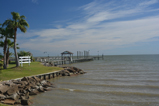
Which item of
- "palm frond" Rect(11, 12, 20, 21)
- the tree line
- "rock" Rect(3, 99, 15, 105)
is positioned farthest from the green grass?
"palm frond" Rect(11, 12, 20, 21)

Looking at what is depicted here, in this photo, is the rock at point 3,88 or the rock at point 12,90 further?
the rock at point 12,90

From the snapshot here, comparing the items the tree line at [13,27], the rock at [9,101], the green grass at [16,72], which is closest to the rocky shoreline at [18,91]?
the rock at [9,101]

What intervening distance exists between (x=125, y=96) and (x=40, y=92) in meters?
7.30

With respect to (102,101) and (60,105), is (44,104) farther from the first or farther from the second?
(102,101)

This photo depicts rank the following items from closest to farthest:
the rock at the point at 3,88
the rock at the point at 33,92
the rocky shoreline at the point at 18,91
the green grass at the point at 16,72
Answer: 1. the rocky shoreline at the point at 18,91
2. the rock at the point at 3,88
3. the rock at the point at 33,92
4. the green grass at the point at 16,72

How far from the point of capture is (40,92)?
41.2ft

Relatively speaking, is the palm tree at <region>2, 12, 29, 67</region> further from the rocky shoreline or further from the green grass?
the rocky shoreline

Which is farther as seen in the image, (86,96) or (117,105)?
(86,96)

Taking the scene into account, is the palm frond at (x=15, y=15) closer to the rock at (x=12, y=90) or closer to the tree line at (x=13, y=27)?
the tree line at (x=13, y=27)

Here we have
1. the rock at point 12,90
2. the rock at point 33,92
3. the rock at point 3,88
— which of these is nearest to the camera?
the rock at point 3,88

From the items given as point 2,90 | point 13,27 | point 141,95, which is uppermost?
point 13,27

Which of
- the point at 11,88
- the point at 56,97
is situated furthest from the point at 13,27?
the point at 56,97

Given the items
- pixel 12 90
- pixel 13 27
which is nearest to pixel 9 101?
pixel 12 90

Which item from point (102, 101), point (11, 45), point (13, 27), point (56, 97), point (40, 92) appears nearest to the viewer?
point (102, 101)
